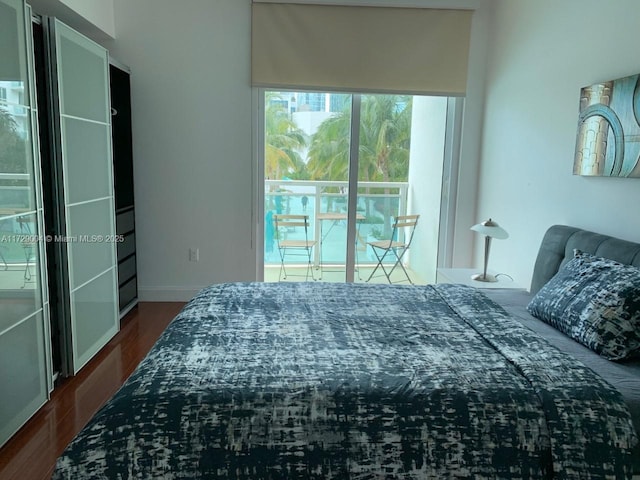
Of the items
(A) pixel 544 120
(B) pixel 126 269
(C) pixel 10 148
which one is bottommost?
(B) pixel 126 269

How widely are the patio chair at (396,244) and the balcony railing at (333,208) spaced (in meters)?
0.06

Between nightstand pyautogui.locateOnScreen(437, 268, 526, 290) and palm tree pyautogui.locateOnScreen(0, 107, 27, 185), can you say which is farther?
nightstand pyautogui.locateOnScreen(437, 268, 526, 290)

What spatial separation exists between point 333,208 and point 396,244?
0.68m

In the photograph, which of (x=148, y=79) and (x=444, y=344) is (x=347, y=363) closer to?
(x=444, y=344)

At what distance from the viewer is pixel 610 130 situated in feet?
7.94

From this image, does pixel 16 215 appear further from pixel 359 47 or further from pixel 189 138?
pixel 359 47

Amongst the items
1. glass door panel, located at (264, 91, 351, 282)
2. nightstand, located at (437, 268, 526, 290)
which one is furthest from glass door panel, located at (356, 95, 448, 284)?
nightstand, located at (437, 268, 526, 290)

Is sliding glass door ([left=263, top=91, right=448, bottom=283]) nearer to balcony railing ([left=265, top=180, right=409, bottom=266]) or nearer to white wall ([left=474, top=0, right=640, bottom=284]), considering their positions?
balcony railing ([left=265, top=180, right=409, bottom=266])

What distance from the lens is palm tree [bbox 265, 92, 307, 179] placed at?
13.3 ft

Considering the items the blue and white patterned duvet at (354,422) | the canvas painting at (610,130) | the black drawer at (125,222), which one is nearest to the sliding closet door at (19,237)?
the blue and white patterned duvet at (354,422)

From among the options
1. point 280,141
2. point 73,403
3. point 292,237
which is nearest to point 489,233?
point 292,237

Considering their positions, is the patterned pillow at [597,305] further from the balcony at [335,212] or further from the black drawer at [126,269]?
the black drawer at [126,269]

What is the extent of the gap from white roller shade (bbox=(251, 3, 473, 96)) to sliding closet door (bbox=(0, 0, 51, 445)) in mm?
1985
